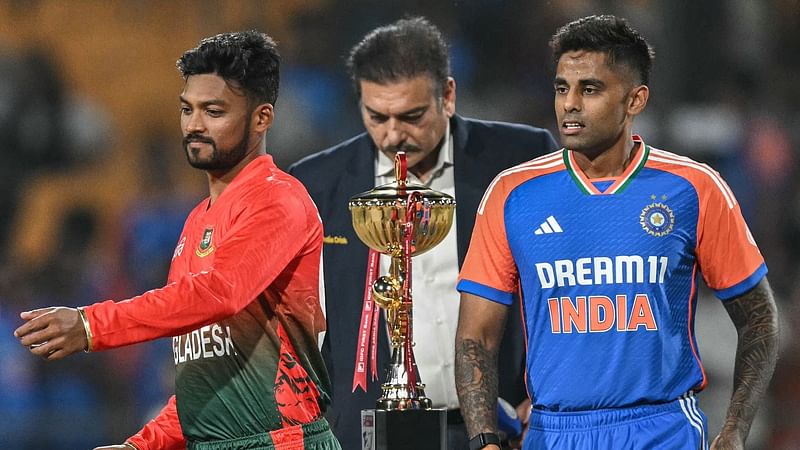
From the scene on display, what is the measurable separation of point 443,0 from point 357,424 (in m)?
4.03

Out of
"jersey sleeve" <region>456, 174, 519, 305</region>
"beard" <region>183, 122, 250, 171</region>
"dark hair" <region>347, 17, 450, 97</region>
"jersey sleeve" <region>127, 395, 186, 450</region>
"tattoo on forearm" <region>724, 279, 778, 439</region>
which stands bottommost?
"jersey sleeve" <region>127, 395, 186, 450</region>

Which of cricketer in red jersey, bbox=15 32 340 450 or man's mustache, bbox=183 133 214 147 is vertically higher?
man's mustache, bbox=183 133 214 147

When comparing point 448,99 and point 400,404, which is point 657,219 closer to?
point 400,404

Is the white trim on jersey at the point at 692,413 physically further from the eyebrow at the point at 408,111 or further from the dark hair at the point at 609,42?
the eyebrow at the point at 408,111

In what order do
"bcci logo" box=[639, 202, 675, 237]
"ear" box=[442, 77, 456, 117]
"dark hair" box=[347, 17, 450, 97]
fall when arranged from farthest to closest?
"ear" box=[442, 77, 456, 117]
"dark hair" box=[347, 17, 450, 97]
"bcci logo" box=[639, 202, 675, 237]


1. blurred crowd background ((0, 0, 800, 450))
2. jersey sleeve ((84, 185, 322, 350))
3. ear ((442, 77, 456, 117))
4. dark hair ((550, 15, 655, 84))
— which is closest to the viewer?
jersey sleeve ((84, 185, 322, 350))

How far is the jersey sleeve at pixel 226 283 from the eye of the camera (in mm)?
2705

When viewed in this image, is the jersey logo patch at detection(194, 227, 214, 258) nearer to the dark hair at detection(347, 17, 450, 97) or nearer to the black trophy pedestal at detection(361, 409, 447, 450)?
the black trophy pedestal at detection(361, 409, 447, 450)

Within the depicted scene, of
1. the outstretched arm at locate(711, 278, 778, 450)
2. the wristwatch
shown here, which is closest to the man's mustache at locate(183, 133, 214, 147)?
the wristwatch

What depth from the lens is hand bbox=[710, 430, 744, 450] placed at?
2.82 metres

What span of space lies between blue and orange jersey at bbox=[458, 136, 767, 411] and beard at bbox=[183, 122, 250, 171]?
62cm

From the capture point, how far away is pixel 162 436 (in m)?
3.11

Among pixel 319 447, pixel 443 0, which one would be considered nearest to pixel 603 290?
pixel 319 447

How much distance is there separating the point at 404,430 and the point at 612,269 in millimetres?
608
